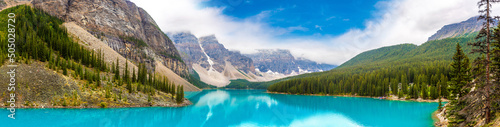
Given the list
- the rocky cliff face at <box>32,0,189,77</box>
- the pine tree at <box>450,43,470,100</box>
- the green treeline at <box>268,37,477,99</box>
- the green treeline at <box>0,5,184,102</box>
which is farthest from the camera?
the rocky cliff face at <box>32,0,189,77</box>

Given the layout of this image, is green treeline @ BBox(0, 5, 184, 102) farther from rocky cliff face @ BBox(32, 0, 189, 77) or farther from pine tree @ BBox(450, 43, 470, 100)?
pine tree @ BBox(450, 43, 470, 100)

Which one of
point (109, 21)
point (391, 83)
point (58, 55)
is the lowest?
point (391, 83)

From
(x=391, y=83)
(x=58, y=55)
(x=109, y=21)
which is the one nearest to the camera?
(x=58, y=55)

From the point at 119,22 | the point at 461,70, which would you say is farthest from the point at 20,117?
the point at 119,22

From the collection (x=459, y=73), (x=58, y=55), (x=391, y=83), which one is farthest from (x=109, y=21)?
(x=459, y=73)

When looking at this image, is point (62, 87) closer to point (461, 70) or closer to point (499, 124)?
point (499, 124)

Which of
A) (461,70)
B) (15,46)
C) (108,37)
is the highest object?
(108,37)

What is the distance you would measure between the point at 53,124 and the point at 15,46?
31.7 m

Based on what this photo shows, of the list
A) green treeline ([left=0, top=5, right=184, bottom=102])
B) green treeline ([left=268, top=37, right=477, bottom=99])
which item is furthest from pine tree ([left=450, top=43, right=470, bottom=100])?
green treeline ([left=0, top=5, right=184, bottom=102])

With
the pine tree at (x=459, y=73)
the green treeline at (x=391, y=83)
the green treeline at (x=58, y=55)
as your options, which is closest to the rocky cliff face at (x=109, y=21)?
the green treeline at (x=58, y=55)

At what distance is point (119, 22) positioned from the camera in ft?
513

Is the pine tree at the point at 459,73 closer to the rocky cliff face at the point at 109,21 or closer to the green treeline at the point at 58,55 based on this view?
the green treeline at the point at 58,55

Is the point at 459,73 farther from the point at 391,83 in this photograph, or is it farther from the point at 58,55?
the point at 58,55

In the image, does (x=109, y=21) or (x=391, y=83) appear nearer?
(x=391, y=83)
